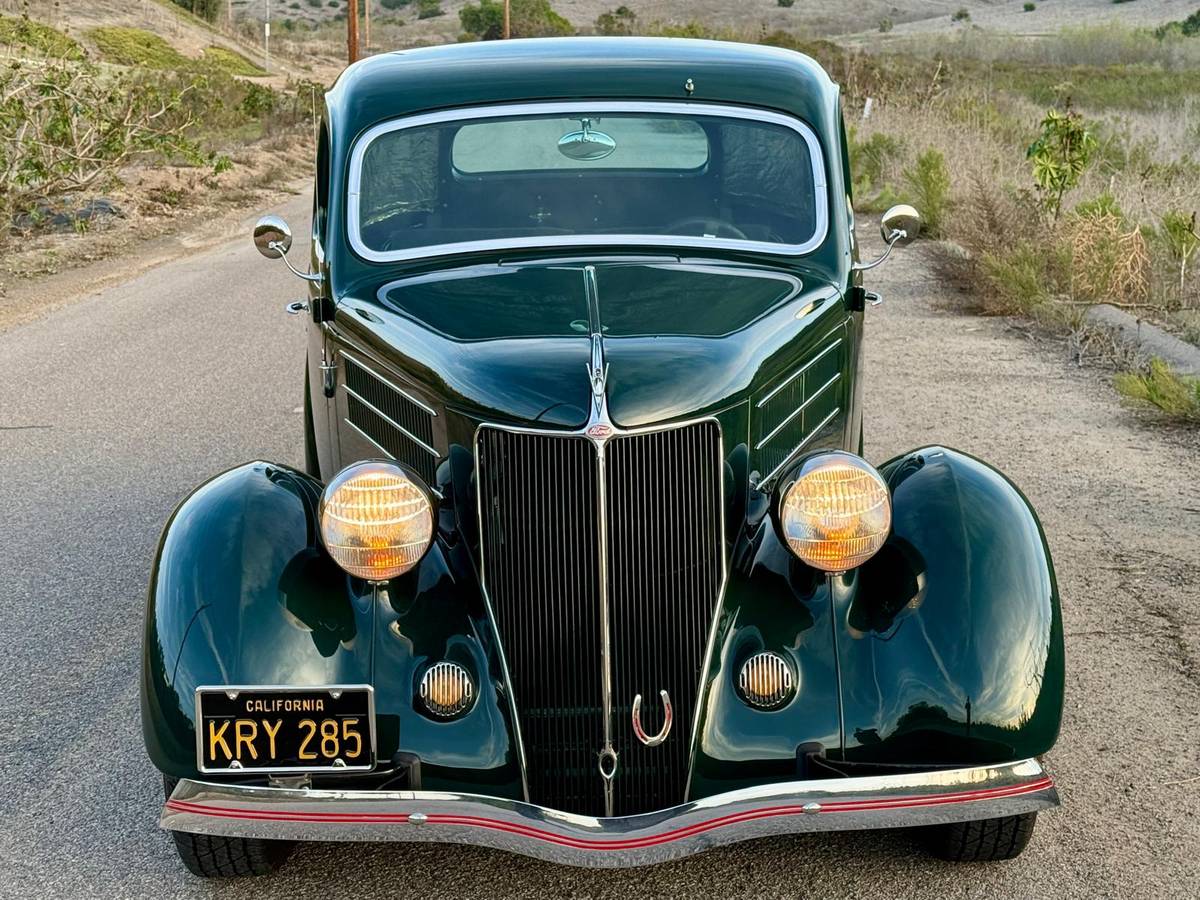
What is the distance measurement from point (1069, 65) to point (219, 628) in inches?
2245

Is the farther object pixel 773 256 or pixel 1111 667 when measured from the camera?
pixel 1111 667

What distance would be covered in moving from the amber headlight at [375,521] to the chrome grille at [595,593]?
0.18m

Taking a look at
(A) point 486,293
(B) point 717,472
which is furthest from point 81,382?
(B) point 717,472

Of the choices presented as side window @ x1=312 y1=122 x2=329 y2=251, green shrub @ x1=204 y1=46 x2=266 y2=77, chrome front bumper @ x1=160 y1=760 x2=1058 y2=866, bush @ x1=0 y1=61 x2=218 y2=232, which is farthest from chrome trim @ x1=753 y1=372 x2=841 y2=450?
green shrub @ x1=204 y1=46 x2=266 y2=77

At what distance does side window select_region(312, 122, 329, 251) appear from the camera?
4.75m

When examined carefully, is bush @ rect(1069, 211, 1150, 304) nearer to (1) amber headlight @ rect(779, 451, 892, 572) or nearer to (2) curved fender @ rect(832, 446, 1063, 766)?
(2) curved fender @ rect(832, 446, 1063, 766)

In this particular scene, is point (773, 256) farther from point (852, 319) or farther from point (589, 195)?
point (589, 195)

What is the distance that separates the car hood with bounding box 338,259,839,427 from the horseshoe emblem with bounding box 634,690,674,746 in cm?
64

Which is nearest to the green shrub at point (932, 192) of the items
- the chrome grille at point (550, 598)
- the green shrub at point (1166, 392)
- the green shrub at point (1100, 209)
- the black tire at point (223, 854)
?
the green shrub at point (1100, 209)

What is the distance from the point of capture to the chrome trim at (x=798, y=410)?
3664 mm

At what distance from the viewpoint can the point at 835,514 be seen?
3266 millimetres

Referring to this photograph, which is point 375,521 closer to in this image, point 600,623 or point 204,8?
point 600,623

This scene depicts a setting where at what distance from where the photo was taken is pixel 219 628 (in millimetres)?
3223

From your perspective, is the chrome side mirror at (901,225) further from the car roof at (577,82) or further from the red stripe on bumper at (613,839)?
the red stripe on bumper at (613,839)
